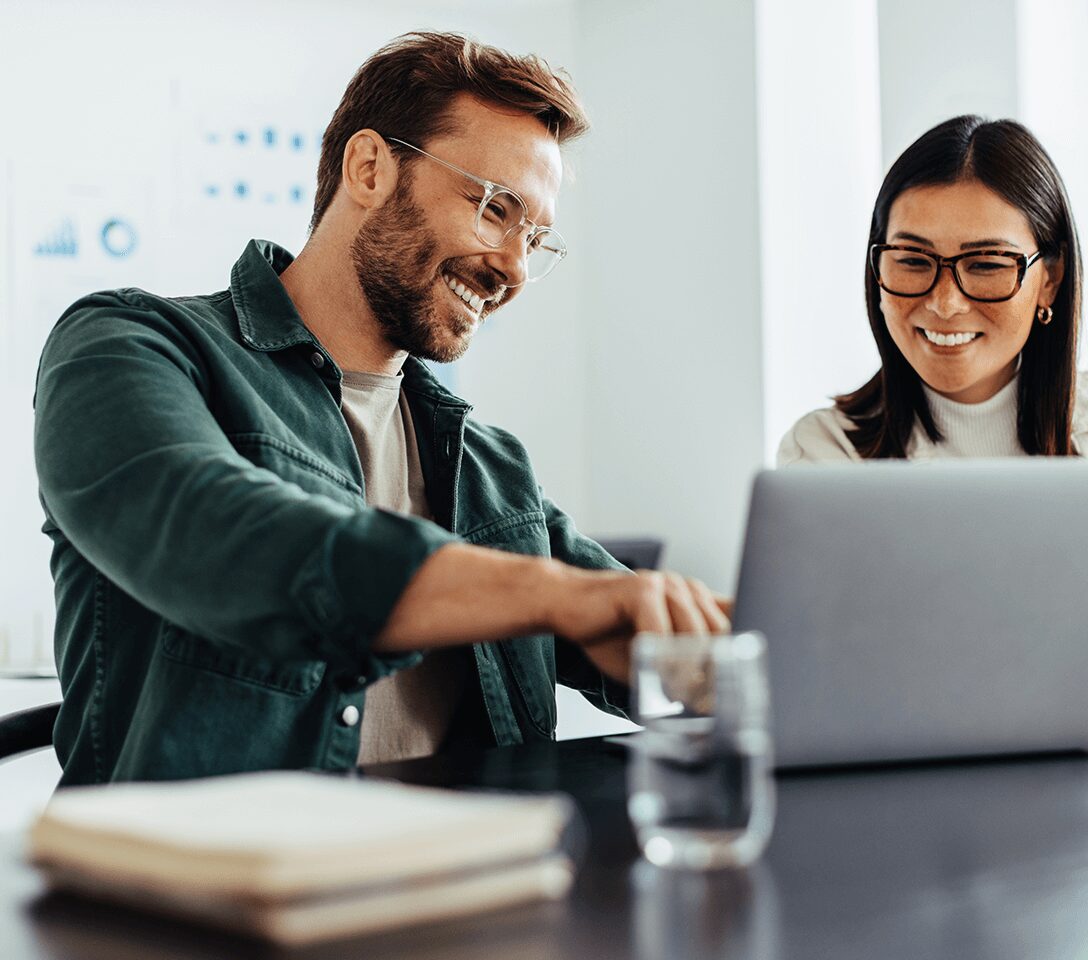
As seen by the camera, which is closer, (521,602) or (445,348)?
(521,602)

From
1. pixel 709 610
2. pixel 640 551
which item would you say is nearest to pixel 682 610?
pixel 709 610

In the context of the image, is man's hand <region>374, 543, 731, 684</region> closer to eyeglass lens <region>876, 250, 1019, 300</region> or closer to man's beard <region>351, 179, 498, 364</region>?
man's beard <region>351, 179, 498, 364</region>

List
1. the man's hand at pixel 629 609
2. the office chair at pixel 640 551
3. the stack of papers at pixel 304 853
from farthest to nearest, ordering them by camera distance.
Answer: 1. the office chair at pixel 640 551
2. the man's hand at pixel 629 609
3. the stack of papers at pixel 304 853

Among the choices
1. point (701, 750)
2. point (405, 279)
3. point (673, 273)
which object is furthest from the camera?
point (673, 273)

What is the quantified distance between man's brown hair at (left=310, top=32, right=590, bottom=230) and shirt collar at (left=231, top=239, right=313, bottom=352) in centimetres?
27

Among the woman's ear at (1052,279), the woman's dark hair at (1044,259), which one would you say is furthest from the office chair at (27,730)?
the woman's ear at (1052,279)

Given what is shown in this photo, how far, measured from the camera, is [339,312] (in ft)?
5.40

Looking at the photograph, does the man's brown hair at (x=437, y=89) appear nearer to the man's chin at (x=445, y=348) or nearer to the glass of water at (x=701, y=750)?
the man's chin at (x=445, y=348)

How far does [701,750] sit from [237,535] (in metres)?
0.39

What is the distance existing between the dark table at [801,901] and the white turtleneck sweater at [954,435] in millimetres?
1071

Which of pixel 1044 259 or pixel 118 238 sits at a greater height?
pixel 118 238

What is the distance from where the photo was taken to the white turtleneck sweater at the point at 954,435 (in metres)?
2.00

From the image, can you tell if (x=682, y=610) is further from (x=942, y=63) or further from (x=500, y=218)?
(x=942, y=63)

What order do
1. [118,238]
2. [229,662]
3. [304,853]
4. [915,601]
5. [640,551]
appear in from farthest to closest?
[118,238] → [640,551] → [229,662] → [915,601] → [304,853]
